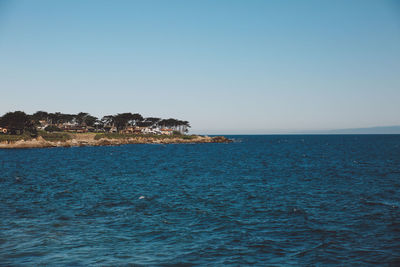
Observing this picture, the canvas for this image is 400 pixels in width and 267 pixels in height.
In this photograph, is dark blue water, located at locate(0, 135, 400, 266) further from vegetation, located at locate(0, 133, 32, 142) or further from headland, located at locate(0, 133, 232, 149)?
vegetation, located at locate(0, 133, 32, 142)

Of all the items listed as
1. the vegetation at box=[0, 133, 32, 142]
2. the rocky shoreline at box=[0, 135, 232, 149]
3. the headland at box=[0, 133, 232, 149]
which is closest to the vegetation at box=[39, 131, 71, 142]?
the headland at box=[0, 133, 232, 149]

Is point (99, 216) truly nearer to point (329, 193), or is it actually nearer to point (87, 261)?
point (87, 261)

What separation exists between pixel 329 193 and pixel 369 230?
35.3ft

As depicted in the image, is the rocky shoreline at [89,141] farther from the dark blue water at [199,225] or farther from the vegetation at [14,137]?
the dark blue water at [199,225]

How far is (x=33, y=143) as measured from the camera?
343 ft

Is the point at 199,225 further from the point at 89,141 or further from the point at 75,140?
the point at 89,141

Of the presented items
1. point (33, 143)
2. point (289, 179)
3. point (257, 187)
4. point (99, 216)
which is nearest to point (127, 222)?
point (99, 216)

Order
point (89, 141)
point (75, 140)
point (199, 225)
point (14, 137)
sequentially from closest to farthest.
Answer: point (199, 225) < point (14, 137) < point (75, 140) < point (89, 141)

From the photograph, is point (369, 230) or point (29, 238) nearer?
point (29, 238)

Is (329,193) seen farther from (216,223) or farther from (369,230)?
(216,223)

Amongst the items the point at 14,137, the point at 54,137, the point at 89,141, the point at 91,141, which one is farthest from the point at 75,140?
the point at 14,137

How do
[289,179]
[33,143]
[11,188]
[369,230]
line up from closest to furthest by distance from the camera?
[369,230], [11,188], [289,179], [33,143]

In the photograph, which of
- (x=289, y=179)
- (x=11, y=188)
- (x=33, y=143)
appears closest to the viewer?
(x=11, y=188)

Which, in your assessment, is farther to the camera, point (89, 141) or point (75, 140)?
point (89, 141)
